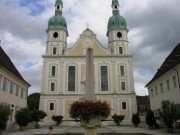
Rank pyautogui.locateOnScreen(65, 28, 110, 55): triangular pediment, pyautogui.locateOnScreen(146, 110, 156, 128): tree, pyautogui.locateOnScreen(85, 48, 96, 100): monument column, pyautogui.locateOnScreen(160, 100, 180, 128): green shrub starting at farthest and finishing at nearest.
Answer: pyautogui.locateOnScreen(65, 28, 110, 55): triangular pediment, pyautogui.locateOnScreen(146, 110, 156, 128): tree, pyautogui.locateOnScreen(160, 100, 180, 128): green shrub, pyautogui.locateOnScreen(85, 48, 96, 100): monument column

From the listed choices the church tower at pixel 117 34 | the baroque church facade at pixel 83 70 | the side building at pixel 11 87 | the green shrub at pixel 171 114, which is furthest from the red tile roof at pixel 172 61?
the church tower at pixel 117 34

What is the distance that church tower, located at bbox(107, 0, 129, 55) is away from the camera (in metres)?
47.0

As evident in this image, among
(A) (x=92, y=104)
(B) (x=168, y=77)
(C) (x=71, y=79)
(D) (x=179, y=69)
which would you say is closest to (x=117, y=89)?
(C) (x=71, y=79)

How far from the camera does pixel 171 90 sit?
82.9ft

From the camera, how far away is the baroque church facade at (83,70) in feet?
141

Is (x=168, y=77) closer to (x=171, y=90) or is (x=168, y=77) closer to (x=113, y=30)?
(x=171, y=90)

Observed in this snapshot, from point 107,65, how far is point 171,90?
21.5m

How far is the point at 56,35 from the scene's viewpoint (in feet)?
157

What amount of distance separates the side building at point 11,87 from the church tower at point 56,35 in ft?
45.6

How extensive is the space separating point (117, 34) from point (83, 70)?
1094cm

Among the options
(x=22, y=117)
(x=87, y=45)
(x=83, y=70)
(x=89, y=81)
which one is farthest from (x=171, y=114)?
(x=87, y=45)

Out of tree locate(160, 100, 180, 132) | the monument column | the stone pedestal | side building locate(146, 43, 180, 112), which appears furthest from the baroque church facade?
the stone pedestal

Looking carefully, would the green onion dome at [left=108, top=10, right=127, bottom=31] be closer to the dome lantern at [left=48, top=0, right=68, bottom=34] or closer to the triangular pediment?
the triangular pediment

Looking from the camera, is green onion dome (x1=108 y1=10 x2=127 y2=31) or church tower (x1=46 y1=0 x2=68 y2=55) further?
green onion dome (x1=108 y1=10 x2=127 y2=31)
